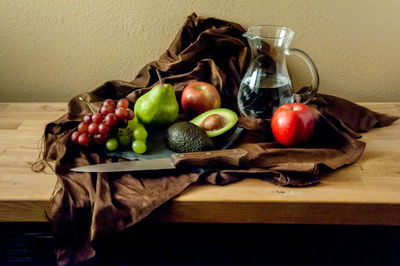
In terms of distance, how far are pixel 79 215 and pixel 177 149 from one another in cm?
25

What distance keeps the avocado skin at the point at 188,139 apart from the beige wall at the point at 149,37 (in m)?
0.44

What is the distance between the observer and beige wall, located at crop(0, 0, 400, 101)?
118 centimetres

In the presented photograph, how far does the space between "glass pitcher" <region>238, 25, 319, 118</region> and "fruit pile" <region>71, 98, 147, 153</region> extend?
0.31 m

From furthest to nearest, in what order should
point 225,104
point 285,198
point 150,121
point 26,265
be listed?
1. point 225,104
2. point 150,121
3. point 26,265
4. point 285,198

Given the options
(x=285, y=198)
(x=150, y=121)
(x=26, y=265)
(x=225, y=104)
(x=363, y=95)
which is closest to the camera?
(x=285, y=198)

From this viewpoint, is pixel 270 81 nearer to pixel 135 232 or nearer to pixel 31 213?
pixel 135 232

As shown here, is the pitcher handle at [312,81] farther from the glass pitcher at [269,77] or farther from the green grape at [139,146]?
the green grape at [139,146]

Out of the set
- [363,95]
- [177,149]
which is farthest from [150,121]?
[363,95]

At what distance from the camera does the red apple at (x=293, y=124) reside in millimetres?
900

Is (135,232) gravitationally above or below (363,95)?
below

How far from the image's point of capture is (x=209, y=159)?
83cm

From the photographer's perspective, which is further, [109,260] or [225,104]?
[225,104]

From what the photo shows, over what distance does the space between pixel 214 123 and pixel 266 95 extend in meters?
0.16

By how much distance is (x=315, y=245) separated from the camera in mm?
849
